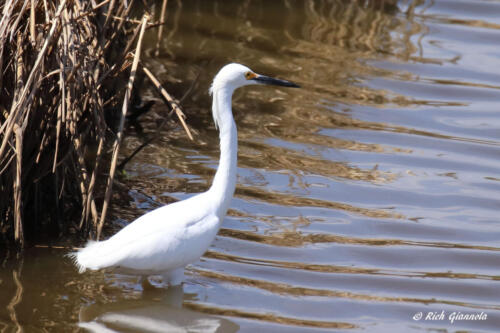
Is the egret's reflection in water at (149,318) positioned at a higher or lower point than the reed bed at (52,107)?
lower

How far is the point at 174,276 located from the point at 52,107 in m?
1.46

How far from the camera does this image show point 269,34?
11.3 metres

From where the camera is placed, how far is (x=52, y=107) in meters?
5.54

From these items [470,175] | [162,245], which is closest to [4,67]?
[162,245]

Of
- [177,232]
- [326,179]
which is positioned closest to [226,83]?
[177,232]

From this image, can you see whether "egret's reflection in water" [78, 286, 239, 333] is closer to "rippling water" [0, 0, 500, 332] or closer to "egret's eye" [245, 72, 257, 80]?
"rippling water" [0, 0, 500, 332]

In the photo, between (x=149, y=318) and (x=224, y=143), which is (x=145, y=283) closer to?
(x=149, y=318)

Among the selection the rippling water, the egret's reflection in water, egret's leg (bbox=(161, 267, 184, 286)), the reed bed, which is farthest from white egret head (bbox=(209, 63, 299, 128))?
the egret's reflection in water

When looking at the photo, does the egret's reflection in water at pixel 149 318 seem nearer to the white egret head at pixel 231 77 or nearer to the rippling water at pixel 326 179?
the rippling water at pixel 326 179

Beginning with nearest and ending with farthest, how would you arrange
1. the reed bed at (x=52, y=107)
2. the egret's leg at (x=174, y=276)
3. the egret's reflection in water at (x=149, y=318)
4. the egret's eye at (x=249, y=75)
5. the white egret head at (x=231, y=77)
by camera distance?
the egret's reflection in water at (x=149, y=318) < the reed bed at (x=52, y=107) < the egret's leg at (x=174, y=276) < the white egret head at (x=231, y=77) < the egret's eye at (x=249, y=75)

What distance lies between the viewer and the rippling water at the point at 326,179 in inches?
212

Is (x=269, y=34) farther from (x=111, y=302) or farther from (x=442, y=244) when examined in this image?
(x=111, y=302)

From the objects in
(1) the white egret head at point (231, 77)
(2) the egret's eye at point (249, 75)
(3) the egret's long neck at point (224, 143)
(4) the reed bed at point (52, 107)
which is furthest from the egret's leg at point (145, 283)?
(2) the egret's eye at point (249, 75)

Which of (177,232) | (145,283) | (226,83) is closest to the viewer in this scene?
(177,232)
